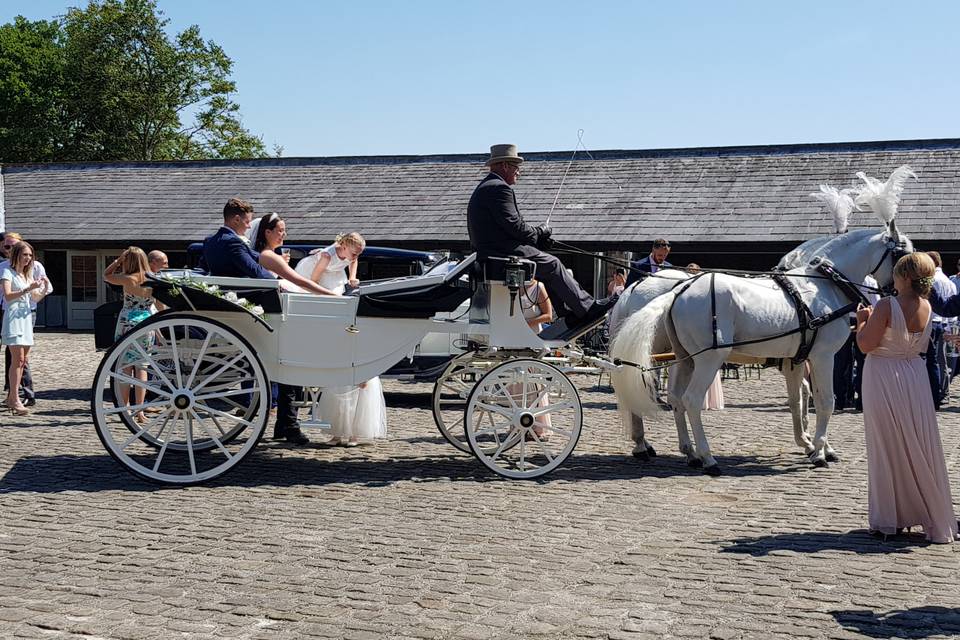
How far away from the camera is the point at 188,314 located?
7.73 meters

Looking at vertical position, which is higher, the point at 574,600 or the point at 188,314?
the point at 188,314

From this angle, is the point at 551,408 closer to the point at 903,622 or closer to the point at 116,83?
the point at 903,622

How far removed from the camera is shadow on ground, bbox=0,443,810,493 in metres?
7.90

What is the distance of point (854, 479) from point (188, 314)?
5238 mm

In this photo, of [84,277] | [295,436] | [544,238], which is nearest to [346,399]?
[295,436]

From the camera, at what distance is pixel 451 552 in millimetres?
5977

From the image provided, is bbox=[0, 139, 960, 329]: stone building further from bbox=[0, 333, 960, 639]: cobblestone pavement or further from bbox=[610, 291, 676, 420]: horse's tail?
bbox=[0, 333, 960, 639]: cobblestone pavement

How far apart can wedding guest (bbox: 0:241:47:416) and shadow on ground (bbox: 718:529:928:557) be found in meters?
8.44

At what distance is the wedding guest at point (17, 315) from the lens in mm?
11711

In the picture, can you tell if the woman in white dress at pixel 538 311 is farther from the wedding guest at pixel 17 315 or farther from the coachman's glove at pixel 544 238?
the wedding guest at pixel 17 315

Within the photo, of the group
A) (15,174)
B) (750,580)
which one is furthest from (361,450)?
(15,174)

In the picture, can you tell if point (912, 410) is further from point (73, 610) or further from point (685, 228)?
point (685, 228)

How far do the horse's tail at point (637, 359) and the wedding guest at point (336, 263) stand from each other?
8.22 feet

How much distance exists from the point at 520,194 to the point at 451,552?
23.7 meters
